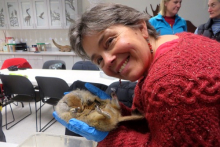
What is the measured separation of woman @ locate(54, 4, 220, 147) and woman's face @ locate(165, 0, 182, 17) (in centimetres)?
172

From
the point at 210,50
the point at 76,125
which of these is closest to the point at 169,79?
the point at 210,50

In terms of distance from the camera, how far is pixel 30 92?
2.65 m

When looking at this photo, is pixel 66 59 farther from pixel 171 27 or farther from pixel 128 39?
pixel 128 39

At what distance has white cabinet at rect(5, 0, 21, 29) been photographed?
521 cm

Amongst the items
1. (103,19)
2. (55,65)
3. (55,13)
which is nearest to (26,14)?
(55,13)

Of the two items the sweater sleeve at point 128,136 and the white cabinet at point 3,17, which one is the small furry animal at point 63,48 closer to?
the white cabinet at point 3,17

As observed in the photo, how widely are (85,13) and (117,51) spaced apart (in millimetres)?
241

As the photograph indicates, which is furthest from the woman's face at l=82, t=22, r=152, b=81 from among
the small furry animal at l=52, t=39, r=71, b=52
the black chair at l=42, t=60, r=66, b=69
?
the small furry animal at l=52, t=39, r=71, b=52

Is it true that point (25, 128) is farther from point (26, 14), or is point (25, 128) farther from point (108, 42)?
point (26, 14)

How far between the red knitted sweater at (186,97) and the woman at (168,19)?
1.86 metres

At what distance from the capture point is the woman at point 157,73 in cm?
49

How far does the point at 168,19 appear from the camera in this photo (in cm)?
245

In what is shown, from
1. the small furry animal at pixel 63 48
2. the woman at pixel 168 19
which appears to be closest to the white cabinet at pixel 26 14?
the small furry animal at pixel 63 48

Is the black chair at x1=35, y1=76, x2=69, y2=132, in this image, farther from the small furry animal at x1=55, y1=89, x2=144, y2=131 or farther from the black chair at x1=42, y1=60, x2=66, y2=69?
the small furry animal at x1=55, y1=89, x2=144, y2=131
